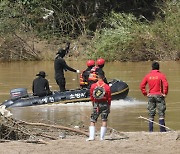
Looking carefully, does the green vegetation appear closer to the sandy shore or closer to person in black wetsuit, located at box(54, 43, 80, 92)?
person in black wetsuit, located at box(54, 43, 80, 92)

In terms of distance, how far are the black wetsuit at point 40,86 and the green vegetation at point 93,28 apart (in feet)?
60.4

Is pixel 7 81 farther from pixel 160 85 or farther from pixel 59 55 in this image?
pixel 160 85

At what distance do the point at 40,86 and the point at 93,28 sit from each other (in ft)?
81.0

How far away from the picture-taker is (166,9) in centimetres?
3941

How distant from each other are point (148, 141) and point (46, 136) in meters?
1.93

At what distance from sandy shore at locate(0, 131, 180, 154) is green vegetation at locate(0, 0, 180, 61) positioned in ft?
83.8

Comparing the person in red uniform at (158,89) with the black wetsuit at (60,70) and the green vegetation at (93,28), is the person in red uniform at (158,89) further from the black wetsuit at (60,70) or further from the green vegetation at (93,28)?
the green vegetation at (93,28)

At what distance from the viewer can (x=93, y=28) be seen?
43.6 meters

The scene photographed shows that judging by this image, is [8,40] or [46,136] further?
[8,40]

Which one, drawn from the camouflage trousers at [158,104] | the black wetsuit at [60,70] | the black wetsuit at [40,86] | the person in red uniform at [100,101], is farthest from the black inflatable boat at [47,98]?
the person in red uniform at [100,101]

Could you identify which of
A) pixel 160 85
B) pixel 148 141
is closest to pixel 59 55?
pixel 160 85

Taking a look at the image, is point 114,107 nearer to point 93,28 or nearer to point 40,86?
point 40,86

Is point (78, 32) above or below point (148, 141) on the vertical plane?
above

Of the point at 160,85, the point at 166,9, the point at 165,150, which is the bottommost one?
the point at 165,150
